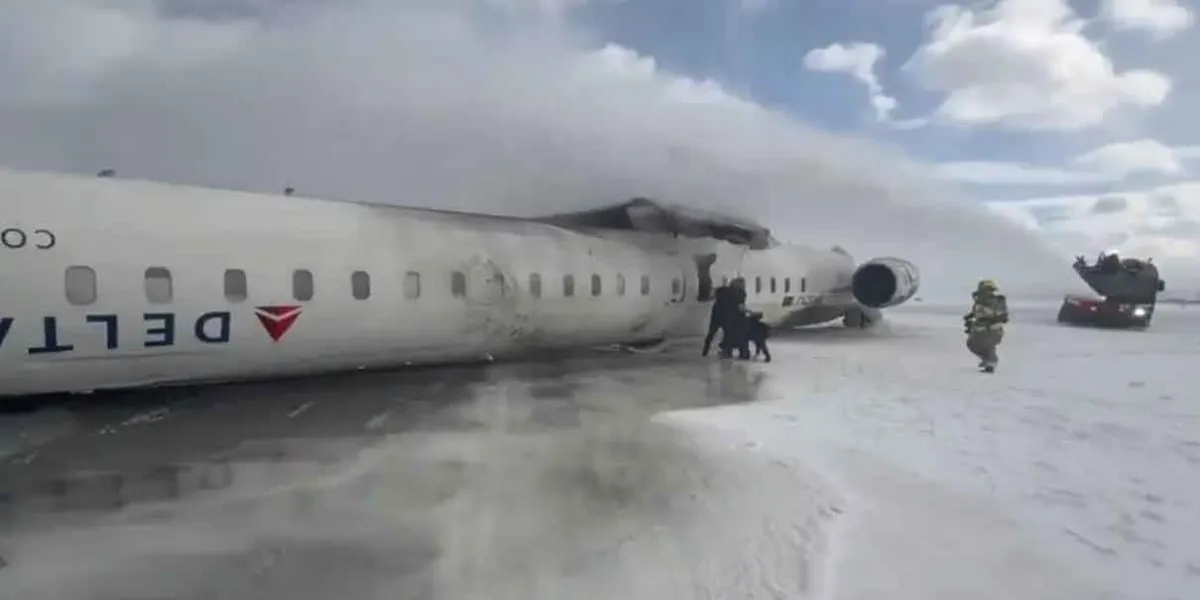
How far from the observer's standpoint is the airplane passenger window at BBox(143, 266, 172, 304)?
19.3ft

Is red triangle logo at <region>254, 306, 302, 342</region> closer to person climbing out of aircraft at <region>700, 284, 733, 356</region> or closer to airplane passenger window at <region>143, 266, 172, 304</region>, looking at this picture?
airplane passenger window at <region>143, 266, 172, 304</region>

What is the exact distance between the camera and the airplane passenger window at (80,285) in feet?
18.2

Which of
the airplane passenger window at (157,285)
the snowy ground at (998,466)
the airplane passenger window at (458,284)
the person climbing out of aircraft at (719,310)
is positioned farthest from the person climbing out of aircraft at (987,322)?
the airplane passenger window at (157,285)

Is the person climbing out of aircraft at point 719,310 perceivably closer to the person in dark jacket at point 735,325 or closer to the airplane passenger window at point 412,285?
the person in dark jacket at point 735,325

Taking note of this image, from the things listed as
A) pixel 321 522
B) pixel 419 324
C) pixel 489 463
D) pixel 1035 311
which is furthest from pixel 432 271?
pixel 1035 311

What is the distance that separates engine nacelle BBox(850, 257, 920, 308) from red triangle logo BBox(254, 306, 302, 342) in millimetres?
10204

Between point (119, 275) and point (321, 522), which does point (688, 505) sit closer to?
point (321, 522)

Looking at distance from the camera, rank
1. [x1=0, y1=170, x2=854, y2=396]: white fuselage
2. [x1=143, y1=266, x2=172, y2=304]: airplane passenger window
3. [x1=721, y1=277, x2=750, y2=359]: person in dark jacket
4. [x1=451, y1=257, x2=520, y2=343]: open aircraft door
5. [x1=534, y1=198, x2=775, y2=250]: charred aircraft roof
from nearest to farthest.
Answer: [x1=0, y1=170, x2=854, y2=396]: white fuselage, [x1=143, y1=266, x2=172, y2=304]: airplane passenger window, [x1=451, y1=257, x2=520, y2=343]: open aircraft door, [x1=721, y1=277, x2=750, y2=359]: person in dark jacket, [x1=534, y1=198, x2=775, y2=250]: charred aircraft roof

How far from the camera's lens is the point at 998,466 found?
15.5 ft

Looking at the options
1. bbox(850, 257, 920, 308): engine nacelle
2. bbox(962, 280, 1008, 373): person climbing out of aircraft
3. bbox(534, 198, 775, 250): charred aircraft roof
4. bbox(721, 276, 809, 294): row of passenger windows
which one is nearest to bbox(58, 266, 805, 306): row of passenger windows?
bbox(534, 198, 775, 250): charred aircraft roof

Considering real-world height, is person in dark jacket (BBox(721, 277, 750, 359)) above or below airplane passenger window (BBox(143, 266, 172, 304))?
below

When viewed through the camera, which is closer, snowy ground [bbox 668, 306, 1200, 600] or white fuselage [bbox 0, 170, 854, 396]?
snowy ground [bbox 668, 306, 1200, 600]

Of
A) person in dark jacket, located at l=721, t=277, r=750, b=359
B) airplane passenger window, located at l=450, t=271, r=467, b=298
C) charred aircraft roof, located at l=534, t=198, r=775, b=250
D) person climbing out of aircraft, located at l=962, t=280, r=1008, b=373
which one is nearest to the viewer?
airplane passenger window, located at l=450, t=271, r=467, b=298

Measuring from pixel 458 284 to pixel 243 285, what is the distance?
7.03ft
